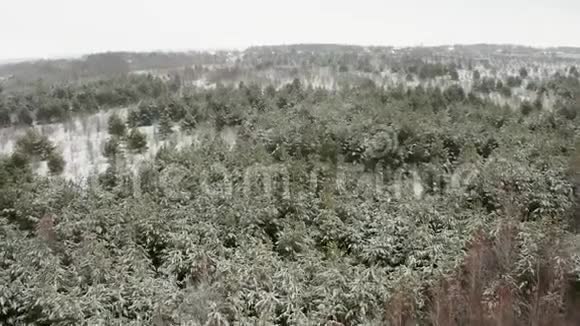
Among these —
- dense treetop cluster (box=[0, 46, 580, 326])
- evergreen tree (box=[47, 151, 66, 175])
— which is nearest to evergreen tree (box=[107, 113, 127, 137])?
dense treetop cluster (box=[0, 46, 580, 326])

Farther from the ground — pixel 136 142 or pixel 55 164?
pixel 136 142

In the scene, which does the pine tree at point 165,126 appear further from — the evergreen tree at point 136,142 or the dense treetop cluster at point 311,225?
the evergreen tree at point 136,142

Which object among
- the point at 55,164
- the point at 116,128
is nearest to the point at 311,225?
the point at 55,164

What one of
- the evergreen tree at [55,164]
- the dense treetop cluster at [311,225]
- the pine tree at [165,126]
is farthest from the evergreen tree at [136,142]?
the evergreen tree at [55,164]

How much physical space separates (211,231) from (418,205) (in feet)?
17.0

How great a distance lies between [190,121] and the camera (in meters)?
17.0

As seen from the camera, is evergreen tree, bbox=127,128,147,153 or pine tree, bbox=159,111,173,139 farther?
pine tree, bbox=159,111,173,139

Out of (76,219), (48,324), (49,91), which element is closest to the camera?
(48,324)

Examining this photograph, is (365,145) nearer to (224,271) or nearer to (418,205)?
(418,205)

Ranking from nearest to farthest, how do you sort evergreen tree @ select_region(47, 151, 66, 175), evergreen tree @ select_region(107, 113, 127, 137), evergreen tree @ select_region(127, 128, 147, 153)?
evergreen tree @ select_region(47, 151, 66, 175)
evergreen tree @ select_region(127, 128, 147, 153)
evergreen tree @ select_region(107, 113, 127, 137)

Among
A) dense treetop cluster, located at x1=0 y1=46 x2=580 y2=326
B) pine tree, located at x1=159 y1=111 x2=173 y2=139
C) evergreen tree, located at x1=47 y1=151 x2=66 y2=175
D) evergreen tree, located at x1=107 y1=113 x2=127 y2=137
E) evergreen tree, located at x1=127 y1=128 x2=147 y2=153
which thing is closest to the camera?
dense treetop cluster, located at x1=0 y1=46 x2=580 y2=326

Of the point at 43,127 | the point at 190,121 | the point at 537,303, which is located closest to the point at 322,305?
the point at 537,303

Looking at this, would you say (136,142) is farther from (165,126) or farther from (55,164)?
(55,164)

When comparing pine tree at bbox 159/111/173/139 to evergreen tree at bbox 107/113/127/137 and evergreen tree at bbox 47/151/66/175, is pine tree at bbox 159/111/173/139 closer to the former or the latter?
evergreen tree at bbox 107/113/127/137
